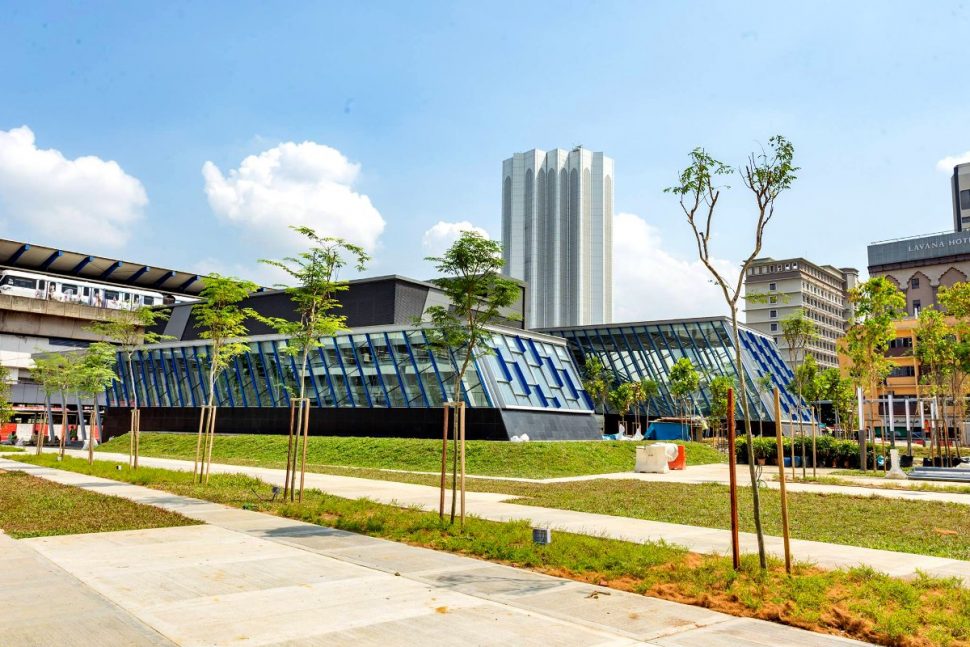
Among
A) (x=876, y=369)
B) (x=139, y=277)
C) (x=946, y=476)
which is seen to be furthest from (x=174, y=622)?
(x=139, y=277)

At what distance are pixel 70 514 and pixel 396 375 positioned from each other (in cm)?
2380

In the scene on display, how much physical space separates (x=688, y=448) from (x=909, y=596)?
33859 millimetres

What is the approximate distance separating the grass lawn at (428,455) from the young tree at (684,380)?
12716 mm

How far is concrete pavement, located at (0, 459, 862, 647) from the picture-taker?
6418 millimetres

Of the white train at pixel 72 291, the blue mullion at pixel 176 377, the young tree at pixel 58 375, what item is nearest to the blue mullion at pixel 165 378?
the blue mullion at pixel 176 377

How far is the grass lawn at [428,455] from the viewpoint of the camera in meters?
28.6

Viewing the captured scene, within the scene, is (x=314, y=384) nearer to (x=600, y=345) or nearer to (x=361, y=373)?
(x=361, y=373)

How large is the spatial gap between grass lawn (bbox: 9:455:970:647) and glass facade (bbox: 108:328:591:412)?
20.5 m

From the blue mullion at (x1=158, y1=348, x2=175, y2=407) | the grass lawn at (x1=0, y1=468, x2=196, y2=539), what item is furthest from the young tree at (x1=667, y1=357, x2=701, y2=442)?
the grass lawn at (x1=0, y1=468, x2=196, y2=539)

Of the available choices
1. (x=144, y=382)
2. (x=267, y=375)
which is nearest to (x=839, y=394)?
(x=267, y=375)

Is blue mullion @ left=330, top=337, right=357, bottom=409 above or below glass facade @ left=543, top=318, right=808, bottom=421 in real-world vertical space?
below

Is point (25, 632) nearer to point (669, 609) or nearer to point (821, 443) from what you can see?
point (669, 609)

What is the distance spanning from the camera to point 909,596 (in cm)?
775

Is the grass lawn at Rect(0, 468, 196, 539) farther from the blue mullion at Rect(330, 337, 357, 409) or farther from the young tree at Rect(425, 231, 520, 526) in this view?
the blue mullion at Rect(330, 337, 357, 409)
